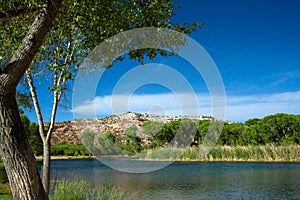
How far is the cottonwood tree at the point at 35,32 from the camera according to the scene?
425 centimetres

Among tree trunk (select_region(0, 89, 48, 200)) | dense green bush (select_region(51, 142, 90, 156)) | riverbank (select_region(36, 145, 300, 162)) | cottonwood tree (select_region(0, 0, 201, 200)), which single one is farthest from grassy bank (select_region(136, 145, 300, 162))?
tree trunk (select_region(0, 89, 48, 200))

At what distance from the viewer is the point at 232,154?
1013 inches

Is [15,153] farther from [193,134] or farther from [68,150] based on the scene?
[68,150]

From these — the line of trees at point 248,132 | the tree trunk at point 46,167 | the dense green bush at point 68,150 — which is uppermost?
the line of trees at point 248,132

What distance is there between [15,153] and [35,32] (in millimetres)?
1502

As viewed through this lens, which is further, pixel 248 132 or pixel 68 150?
pixel 68 150

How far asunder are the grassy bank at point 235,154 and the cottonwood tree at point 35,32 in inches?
755

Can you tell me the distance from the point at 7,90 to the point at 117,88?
4106 millimetres

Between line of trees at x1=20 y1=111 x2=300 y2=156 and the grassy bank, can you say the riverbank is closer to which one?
the grassy bank

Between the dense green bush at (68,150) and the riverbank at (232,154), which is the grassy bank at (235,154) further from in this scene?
the dense green bush at (68,150)

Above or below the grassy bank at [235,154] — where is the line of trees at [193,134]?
above

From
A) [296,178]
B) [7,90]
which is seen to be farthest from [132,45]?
[296,178]

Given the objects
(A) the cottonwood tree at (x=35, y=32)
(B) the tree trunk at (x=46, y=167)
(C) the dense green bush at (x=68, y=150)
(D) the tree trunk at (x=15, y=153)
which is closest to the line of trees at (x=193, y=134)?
(C) the dense green bush at (x=68, y=150)

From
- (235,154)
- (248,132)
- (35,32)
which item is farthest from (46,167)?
(248,132)
